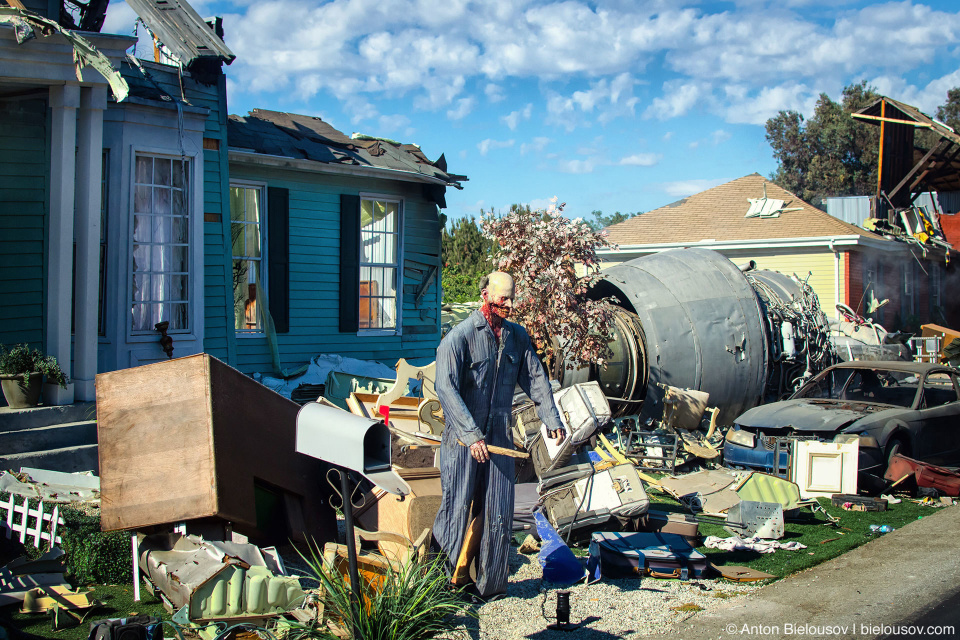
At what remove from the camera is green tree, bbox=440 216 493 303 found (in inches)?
811

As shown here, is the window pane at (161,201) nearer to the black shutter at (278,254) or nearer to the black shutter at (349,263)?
the black shutter at (278,254)

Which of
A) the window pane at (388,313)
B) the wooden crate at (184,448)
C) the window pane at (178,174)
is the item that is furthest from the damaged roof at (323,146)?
the wooden crate at (184,448)

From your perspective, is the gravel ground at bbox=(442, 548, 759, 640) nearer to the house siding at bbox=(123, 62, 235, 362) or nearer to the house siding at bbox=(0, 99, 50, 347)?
the house siding at bbox=(123, 62, 235, 362)

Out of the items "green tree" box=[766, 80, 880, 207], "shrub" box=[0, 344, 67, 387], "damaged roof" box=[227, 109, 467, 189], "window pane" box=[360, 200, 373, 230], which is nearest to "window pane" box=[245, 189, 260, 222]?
"damaged roof" box=[227, 109, 467, 189]

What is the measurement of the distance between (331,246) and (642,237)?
14.6 m

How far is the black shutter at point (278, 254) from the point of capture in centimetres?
1109

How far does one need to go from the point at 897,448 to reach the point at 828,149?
36107mm

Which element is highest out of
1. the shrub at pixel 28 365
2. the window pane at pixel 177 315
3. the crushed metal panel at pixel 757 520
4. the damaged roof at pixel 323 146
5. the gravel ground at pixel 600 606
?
the damaged roof at pixel 323 146

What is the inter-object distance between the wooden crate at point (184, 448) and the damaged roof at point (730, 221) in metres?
18.9

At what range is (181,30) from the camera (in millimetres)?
9672

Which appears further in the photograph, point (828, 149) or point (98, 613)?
point (828, 149)

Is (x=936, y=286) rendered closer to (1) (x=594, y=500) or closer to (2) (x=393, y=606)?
→ (1) (x=594, y=500)

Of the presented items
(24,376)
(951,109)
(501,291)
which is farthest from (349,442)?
(951,109)

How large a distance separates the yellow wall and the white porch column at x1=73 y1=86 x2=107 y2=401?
1634 centimetres
